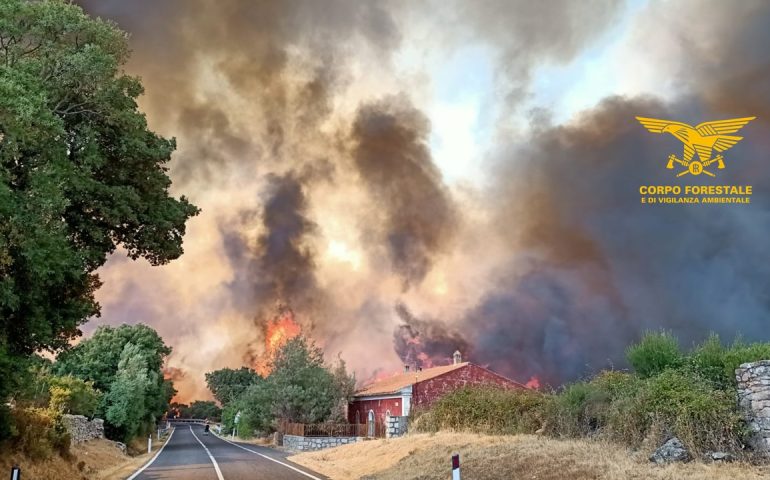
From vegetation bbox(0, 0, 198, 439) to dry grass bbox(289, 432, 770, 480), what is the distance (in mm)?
10064

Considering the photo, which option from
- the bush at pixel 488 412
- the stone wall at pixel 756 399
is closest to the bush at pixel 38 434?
the bush at pixel 488 412

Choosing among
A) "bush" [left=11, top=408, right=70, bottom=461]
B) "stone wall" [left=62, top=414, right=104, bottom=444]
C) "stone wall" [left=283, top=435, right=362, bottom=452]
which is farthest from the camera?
"stone wall" [left=283, top=435, right=362, bottom=452]

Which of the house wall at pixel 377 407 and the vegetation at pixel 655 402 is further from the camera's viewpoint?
the house wall at pixel 377 407

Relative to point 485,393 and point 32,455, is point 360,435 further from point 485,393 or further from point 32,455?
point 32,455

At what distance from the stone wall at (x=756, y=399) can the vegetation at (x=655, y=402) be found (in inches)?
8.9

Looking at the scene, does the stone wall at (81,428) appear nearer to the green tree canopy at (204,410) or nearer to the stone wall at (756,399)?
the stone wall at (756,399)

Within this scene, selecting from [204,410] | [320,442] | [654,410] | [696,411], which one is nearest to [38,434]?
[654,410]

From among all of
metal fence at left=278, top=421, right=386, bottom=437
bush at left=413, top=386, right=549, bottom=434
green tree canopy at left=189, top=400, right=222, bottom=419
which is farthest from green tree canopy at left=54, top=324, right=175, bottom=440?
green tree canopy at left=189, top=400, right=222, bottom=419

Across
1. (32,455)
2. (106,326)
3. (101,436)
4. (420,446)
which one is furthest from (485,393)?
(106,326)

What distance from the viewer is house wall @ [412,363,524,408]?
42.4m

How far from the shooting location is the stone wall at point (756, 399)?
1241cm

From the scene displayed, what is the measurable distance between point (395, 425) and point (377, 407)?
11265mm

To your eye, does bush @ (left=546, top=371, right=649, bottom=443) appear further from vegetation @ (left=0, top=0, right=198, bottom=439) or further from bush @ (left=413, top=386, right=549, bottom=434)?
vegetation @ (left=0, top=0, right=198, bottom=439)

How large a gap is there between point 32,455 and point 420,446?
42.6 ft
